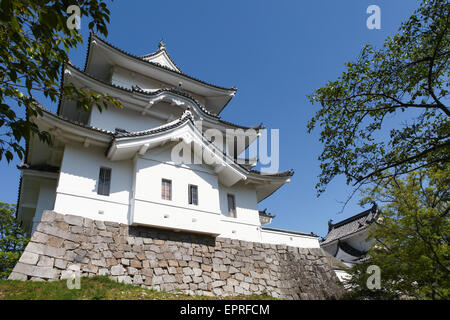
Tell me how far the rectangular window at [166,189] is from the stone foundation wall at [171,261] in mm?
1384

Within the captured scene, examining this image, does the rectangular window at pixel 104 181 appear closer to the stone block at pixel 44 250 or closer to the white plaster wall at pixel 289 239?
the stone block at pixel 44 250

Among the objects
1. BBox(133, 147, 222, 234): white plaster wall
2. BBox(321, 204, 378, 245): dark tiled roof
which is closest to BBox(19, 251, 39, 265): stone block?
BBox(133, 147, 222, 234): white plaster wall

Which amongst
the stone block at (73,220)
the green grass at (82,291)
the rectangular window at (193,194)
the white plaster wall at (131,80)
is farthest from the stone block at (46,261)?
the white plaster wall at (131,80)

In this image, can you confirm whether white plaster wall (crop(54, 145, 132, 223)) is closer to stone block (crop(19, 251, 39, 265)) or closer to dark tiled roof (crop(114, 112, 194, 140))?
dark tiled roof (crop(114, 112, 194, 140))

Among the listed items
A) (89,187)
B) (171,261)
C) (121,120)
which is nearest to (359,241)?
(171,261)

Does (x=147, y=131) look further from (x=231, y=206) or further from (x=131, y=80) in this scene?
(x=131, y=80)

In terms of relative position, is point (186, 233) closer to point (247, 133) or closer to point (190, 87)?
point (247, 133)

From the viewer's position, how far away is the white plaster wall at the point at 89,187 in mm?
10969

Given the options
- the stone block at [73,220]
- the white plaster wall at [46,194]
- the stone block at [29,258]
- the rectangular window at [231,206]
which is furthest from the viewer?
the rectangular window at [231,206]

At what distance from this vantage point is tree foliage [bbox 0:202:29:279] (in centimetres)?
1394

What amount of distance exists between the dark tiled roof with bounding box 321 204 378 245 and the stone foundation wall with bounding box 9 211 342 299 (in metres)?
12.1

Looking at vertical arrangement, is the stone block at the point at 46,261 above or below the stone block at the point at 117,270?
above

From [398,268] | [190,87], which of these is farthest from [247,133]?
[398,268]

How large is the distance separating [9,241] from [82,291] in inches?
365
